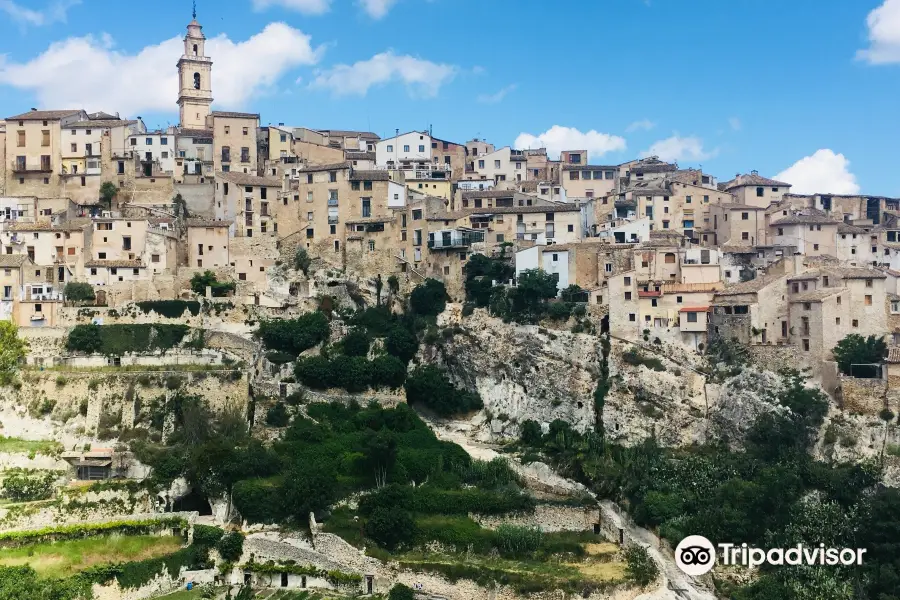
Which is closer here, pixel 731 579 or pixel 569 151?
pixel 731 579

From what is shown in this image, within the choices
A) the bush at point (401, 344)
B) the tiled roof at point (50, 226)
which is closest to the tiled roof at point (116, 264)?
the tiled roof at point (50, 226)

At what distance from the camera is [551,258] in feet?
186

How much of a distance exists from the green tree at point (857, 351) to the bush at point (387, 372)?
727 inches

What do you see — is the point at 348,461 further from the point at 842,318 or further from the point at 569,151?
the point at 569,151

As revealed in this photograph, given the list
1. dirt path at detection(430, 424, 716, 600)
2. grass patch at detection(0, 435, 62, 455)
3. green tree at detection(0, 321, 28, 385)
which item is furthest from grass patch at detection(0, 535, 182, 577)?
dirt path at detection(430, 424, 716, 600)

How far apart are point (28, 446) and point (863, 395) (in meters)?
33.0

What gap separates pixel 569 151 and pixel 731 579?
36.7m

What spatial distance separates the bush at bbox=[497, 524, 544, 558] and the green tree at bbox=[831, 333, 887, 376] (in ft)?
50.8

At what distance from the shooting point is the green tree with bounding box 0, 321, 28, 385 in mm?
49719

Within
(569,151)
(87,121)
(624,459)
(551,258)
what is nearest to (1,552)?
(624,459)

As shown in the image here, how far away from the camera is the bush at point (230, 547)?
4284 cm

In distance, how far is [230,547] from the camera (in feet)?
141

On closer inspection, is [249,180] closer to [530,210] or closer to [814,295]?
[530,210]

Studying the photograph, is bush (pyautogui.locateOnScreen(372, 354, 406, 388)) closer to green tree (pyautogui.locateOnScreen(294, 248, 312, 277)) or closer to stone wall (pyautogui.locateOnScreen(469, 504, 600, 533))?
green tree (pyautogui.locateOnScreen(294, 248, 312, 277))
